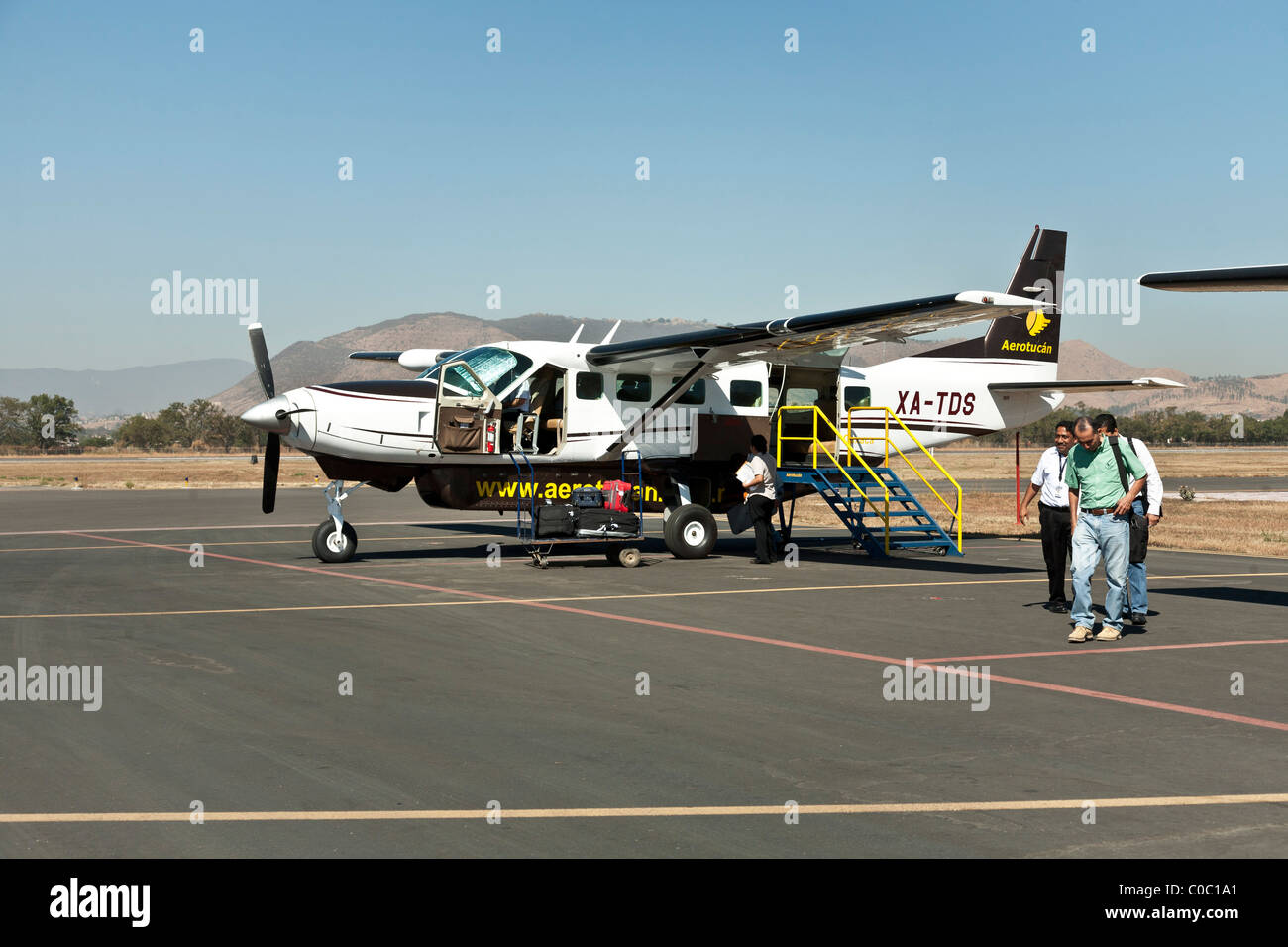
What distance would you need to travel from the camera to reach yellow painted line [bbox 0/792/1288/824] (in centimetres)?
550

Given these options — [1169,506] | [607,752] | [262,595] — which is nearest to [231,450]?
[1169,506]

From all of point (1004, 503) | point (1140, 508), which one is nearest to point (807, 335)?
point (1140, 508)

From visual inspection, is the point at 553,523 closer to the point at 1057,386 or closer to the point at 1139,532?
the point at 1139,532

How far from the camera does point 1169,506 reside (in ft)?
106

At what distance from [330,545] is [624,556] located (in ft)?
15.2

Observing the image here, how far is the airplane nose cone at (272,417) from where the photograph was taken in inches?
668

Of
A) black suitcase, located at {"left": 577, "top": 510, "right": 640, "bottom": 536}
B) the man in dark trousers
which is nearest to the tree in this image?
black suitcase, located at {"left": 577, "top": 510, "right": 640, "bottom": 536}

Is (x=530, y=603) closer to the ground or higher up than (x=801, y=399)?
closer to the ground

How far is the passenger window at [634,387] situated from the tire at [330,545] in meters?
5.03

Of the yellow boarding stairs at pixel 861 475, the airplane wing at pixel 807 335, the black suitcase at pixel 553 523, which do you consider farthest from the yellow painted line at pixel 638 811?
the yellow boarding stairs at pixel 861 475

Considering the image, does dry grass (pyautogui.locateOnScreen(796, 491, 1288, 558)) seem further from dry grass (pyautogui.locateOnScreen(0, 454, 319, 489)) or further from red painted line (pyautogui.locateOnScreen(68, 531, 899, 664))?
dry grass (pyautogui.locateOnScreen(0, 454, 319, 489))

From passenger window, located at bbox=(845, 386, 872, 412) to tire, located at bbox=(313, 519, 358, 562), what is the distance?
31.4ft

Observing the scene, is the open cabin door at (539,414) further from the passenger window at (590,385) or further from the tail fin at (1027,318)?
the tail fin at (1027,318)

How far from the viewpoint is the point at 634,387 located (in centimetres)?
1970
